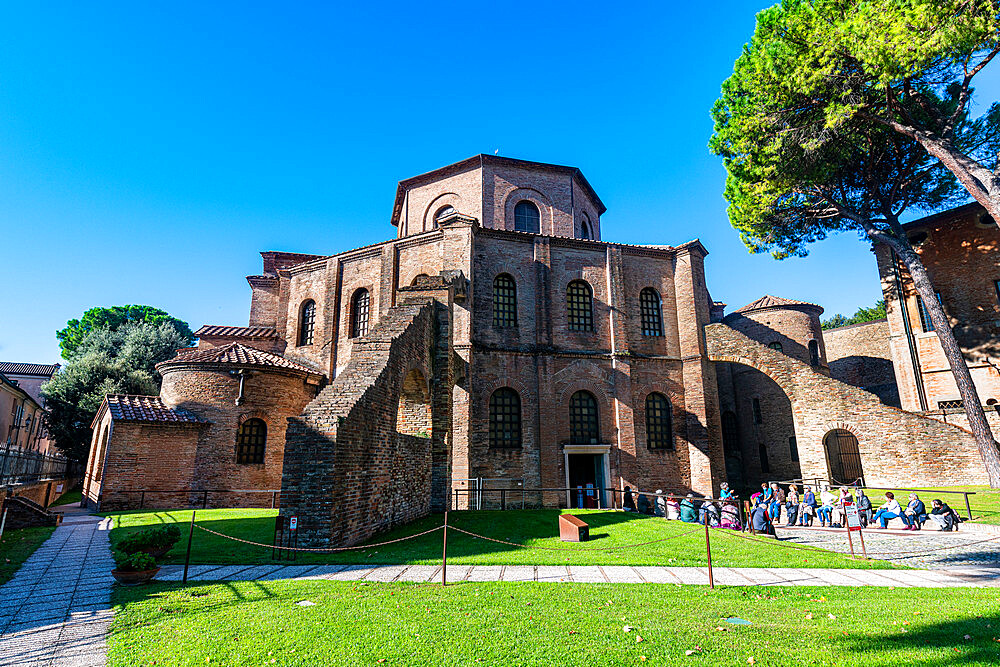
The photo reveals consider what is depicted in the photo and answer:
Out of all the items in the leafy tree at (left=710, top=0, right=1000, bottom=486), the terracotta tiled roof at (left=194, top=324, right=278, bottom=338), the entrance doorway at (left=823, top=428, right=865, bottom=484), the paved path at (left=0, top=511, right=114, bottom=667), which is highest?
the leafy tree at (left=710, top=0, right=1000, bottom=486)

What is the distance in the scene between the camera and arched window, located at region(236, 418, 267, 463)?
19.3 metres

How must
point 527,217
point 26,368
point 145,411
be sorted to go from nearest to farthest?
point 145,411, point 527,217, point 26,368

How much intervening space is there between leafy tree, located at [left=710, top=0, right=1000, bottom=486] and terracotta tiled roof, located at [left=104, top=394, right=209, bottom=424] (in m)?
24.4

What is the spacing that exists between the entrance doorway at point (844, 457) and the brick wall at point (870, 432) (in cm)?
458

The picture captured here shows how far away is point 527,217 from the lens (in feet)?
83.2

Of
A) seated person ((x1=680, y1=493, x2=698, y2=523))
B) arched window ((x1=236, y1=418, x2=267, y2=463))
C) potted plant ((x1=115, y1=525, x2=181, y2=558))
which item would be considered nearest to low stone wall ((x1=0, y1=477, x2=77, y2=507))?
arched window ((x1=236, y1=418, x2=267, y2=463))

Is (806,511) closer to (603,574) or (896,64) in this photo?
(603,574)

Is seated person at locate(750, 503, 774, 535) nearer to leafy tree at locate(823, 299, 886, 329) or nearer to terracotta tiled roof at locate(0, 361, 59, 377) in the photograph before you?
leafy tree at locate(823, 299, 886, 329)

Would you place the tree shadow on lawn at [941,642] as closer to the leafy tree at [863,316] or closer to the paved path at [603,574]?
the paved path at [603,574]

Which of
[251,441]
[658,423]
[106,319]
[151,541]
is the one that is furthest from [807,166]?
[106,319]

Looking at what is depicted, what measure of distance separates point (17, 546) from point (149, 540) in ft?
19.2

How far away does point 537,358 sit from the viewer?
21.3m

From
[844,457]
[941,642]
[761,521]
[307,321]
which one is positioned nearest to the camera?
[941,642]

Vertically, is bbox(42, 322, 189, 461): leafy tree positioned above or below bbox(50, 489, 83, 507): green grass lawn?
above
